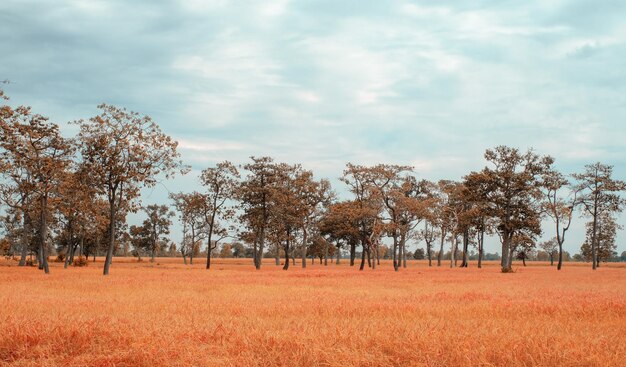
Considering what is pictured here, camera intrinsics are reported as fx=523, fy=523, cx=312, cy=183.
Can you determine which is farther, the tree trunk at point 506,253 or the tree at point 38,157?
the tree trunk at point 506,253

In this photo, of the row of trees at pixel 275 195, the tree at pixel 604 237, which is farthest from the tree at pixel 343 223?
the tree at pixel 604 237

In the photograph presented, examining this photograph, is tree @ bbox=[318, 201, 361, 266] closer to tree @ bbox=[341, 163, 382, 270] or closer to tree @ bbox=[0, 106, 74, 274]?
tree @ bbox=[341, 163, 382, 270]

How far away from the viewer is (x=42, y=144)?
46.3 meters

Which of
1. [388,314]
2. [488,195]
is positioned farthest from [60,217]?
[388,314]

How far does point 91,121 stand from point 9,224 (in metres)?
72.6

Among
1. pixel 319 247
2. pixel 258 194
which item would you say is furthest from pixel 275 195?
pixel 319 247

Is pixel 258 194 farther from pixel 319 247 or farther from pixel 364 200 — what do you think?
pixel 319 247

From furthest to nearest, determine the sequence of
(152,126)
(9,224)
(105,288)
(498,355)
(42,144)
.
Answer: (9,224) → (152,126) → (42,144) → (105,288) → (498,355)

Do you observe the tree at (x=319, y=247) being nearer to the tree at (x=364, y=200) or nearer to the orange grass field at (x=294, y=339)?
the tree at (x=364, y=200)

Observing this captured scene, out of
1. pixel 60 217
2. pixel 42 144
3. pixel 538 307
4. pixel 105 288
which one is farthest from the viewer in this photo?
pixel 60 217


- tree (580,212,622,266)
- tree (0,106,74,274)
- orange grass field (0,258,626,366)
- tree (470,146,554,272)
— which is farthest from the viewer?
tree (580,212,622,266)

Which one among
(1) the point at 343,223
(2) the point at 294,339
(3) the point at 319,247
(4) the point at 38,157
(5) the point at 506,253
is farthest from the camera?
(3) the point at 319,247

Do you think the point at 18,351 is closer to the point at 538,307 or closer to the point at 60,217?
the point at 538,307

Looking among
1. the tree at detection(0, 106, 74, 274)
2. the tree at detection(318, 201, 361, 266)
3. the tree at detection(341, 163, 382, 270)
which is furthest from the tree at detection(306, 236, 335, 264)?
the tree at detection(0, 106, 74, 274)
